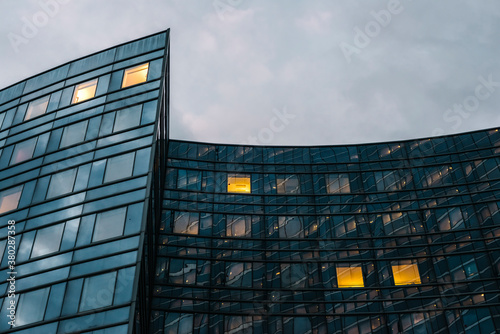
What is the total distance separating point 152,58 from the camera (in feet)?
117

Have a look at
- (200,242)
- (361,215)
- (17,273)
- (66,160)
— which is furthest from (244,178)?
(17,273)

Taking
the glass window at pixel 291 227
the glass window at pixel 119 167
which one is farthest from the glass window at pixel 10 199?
the glass window at pixel 291 227

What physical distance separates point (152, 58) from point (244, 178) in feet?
48.1

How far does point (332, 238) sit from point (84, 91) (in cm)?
2231

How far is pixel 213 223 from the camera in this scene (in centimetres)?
4231

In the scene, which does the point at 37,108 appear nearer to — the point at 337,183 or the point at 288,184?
the point at 288,184

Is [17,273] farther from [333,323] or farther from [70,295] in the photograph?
[333,323]

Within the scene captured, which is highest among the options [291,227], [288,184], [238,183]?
[238,183]

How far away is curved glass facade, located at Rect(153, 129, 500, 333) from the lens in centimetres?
3703

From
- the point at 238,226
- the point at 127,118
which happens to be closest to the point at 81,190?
the point at 127,118

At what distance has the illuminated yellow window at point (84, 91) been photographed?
35.2 m

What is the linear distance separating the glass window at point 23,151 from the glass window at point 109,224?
9540 millimetres

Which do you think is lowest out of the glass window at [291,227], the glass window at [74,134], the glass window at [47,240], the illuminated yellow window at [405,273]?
the glass window at [47,240]

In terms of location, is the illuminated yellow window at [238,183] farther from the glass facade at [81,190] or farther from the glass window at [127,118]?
the glass window at [127,118]
